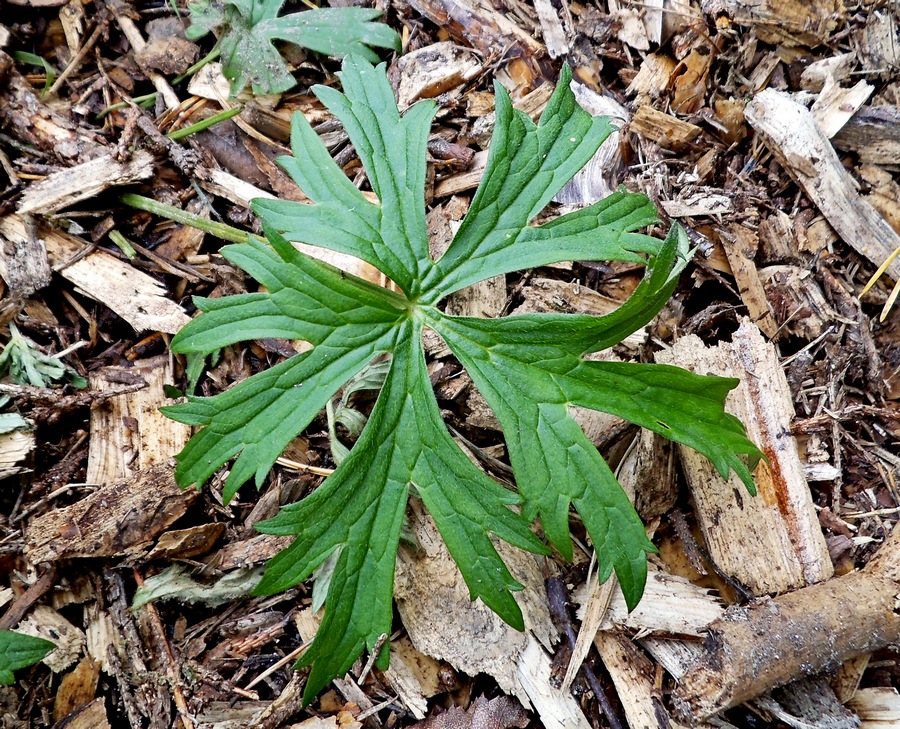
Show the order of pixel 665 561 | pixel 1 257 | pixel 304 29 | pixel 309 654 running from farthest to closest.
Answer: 1. pixel 304 29
2. pixel 1 257
3. pixel 665 561
4. pixel 309 654

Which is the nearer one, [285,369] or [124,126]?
[285,369]

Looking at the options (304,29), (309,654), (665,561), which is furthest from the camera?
(304,29)

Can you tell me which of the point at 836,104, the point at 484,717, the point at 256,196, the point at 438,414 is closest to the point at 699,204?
the point at 836,104

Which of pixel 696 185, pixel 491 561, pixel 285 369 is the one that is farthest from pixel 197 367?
pixel 696 185

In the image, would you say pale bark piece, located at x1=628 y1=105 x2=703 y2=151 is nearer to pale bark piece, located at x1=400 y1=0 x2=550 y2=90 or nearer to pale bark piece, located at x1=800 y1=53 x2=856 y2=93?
pale bark piece, located at x1=400 y1=0 x2=550 y2=90

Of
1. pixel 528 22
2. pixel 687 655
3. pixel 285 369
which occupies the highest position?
pixel 528 22

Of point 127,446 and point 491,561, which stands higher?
point 491,561

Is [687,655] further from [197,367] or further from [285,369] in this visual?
[197,367]
